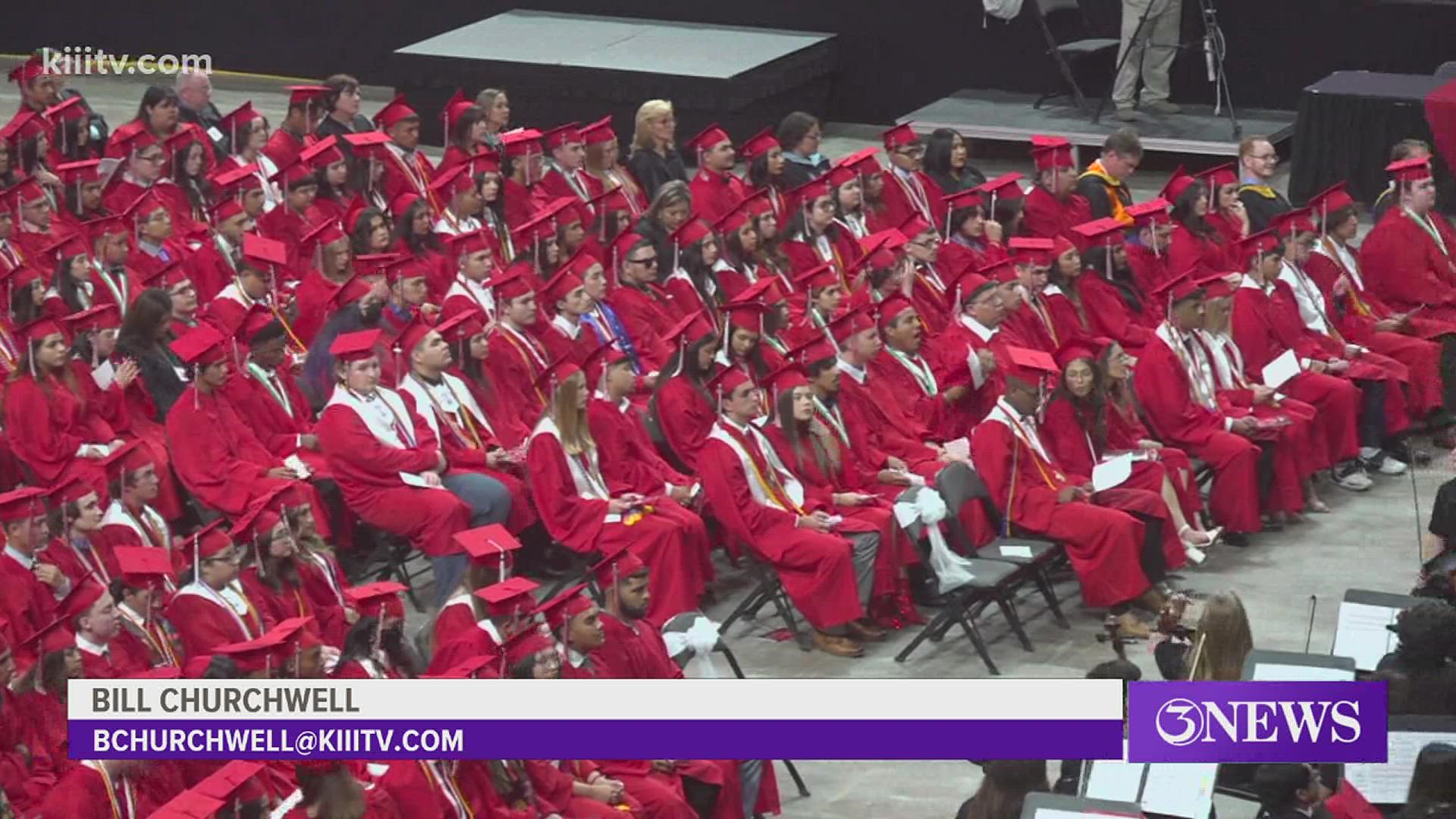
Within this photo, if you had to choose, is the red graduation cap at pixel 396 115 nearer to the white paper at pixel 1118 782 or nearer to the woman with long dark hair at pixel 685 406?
the woman with long dark hair at pixel 685 406

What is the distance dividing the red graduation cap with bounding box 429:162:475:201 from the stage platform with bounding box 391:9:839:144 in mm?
4867

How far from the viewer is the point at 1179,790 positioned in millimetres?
7582

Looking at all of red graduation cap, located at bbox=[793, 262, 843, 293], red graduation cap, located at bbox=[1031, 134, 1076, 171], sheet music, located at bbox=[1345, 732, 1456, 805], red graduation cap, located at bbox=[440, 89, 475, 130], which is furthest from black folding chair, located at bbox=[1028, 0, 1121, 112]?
sheet music, located at bbox=[1345, 732, 1456, 805]

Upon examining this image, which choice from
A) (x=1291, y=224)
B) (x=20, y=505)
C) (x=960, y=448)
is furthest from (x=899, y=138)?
(x=20, y=505)

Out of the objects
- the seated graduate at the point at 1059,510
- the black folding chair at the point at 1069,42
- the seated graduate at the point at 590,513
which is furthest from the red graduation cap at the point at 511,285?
the black folding chair at the point at 1069,42

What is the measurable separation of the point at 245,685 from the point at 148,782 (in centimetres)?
51

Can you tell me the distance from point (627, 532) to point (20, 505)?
260 centimetres

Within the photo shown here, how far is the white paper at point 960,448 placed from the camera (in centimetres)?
1179

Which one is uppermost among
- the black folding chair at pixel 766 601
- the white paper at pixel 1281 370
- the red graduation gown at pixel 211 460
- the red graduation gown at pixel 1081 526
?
the red graduation gown at pixel 211 460

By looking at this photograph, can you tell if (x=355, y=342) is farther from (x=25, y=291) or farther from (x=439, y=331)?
(x=25, y=291)

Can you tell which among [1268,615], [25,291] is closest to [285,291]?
[25,291]

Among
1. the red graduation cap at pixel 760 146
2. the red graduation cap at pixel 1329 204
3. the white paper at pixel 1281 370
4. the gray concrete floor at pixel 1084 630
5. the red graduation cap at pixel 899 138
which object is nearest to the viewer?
the gray concrete floor at pixel 1084 630

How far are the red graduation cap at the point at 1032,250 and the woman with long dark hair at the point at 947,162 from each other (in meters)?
2.43

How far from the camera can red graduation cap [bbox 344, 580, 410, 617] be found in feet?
29.5
